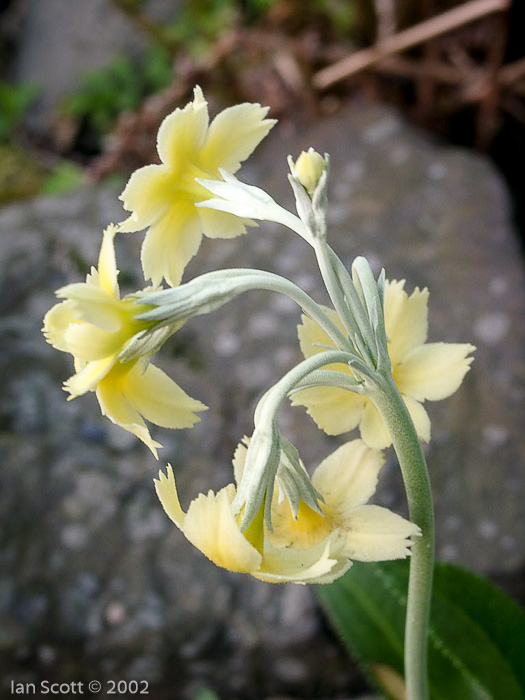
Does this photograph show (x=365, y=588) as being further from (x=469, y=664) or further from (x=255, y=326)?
(x=255, y=326)

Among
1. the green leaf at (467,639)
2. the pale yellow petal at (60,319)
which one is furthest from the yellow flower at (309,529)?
the green leaf at (467,639)

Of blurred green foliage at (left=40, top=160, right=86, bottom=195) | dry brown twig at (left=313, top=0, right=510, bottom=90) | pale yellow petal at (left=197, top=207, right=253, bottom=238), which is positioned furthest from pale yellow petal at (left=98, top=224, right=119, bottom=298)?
blurred green foliage at (left=40, top=160, right=86, bottom=195)

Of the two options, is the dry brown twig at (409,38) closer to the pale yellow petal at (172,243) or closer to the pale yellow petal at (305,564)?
the pale yellow petal at (172,243)

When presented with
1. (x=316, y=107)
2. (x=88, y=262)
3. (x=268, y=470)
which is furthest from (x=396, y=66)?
(x=268, y=470)

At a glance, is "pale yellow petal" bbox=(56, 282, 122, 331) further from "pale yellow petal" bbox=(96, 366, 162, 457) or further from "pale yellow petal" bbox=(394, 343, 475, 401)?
"pale yellow petal" bbox=(394, 343, 475, 401)

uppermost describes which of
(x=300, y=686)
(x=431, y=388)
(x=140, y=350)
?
(x=140, y=350)

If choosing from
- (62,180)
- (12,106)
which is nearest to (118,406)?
(62,180)

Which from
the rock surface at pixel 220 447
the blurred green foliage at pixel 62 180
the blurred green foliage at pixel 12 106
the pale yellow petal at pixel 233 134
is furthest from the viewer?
the blurred green foliage at pixel 12 106
